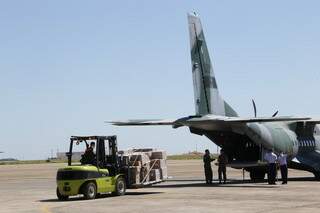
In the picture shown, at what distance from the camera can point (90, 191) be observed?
22.6 metres

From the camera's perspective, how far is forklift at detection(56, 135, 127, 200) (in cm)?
2239

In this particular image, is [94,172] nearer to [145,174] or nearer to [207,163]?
[145,174]

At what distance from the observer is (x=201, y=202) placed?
19.9m

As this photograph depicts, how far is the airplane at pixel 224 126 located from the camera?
29.1 metres

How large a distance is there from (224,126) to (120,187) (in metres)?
7.89

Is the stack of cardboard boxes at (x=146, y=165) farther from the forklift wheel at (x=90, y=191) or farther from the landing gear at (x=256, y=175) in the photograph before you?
the landing gear at (x=256, y=175)

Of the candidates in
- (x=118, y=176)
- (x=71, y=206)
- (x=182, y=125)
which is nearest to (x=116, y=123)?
Result: (x=182, y=125)

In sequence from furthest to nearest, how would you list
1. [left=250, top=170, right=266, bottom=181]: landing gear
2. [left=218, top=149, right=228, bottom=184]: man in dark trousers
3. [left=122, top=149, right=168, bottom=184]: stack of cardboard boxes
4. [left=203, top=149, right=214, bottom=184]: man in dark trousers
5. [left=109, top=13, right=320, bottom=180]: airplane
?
[left=250, top=170, right=266, bottom=181]: landing gear, [left=218, top=149, right=228, bottom=184]: man in dark trousers, [left=203, top=149, right=214, bottom=184]: man in dark trousers, [left=109, top=13, right=320, bottom=180]: airplane, [left=122, top=149, right=168, bottom=184]: stack of cardboard boxes

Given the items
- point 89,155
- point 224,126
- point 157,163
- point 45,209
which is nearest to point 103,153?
point 89,155

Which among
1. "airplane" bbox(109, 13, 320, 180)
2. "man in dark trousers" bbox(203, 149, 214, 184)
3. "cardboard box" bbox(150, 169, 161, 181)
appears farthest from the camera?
"man in dark trousers" bbox(203, 149, 214, 184)

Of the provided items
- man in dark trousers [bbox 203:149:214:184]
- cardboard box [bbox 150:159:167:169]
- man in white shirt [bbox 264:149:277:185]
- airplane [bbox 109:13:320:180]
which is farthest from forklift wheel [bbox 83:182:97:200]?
man in white shirt [bbox 264:149:277:185]

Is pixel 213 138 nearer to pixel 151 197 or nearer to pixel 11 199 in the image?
pixel 151 197

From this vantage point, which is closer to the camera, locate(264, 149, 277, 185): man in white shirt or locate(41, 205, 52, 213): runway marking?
locate(41, 205, 52, 213): runway marking

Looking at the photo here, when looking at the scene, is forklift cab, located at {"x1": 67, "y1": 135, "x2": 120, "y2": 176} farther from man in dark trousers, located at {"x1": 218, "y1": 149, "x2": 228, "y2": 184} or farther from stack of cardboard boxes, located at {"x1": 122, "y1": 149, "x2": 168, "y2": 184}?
man in dark trousers, located at {"x1": 218, "y1": 149, "x2": 228, "y2": 184}
